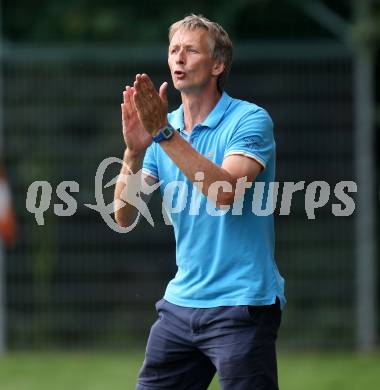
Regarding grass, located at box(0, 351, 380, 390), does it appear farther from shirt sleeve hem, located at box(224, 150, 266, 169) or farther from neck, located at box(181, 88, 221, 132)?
shirt sleeve hem, located at box(224, 150, 266, 169)

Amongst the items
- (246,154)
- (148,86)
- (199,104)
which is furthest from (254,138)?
(148,86)

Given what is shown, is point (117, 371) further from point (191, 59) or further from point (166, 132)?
point (166, 132)

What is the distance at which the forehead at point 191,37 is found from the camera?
431cm

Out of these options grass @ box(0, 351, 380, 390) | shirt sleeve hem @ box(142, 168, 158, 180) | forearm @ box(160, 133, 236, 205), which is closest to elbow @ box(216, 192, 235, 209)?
forearm @ box(160, 133, 236, 205)

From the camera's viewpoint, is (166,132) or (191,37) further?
(191,37)

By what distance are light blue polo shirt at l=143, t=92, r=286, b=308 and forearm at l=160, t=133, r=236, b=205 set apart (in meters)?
0.19

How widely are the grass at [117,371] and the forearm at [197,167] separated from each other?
349 cm

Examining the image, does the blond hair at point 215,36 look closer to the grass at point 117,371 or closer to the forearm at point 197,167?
the forearm at point 197,167

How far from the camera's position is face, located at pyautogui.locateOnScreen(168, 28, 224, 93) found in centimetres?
429

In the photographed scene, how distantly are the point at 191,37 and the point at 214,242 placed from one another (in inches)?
29.0

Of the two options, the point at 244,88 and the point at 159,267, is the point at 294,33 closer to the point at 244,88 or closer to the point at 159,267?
the point at 244,88

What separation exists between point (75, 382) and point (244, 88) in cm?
274

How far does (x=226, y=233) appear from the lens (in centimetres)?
430

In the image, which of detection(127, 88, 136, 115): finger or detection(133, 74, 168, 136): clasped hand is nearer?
detection(133, 74, 168, 136): clasped hand
